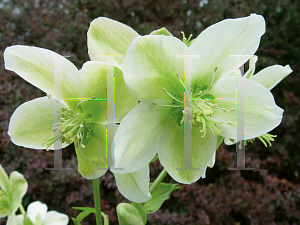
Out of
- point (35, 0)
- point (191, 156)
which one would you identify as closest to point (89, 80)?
point (191, 156)

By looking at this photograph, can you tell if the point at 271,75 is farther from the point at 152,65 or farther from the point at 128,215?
the point at 128,215

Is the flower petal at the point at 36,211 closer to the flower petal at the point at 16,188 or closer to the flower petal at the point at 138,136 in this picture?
the flower petal at the point at 16,188

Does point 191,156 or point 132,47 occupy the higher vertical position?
point 132,47

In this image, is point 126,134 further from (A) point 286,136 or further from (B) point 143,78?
(A) point 286,136

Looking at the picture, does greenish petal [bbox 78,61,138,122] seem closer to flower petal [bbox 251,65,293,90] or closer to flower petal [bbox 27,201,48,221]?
flower petal [bbox 251,65,293,90]

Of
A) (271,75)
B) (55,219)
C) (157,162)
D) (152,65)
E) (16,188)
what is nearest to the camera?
(152,65)

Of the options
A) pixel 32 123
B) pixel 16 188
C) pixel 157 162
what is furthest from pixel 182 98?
pixel 157 162
